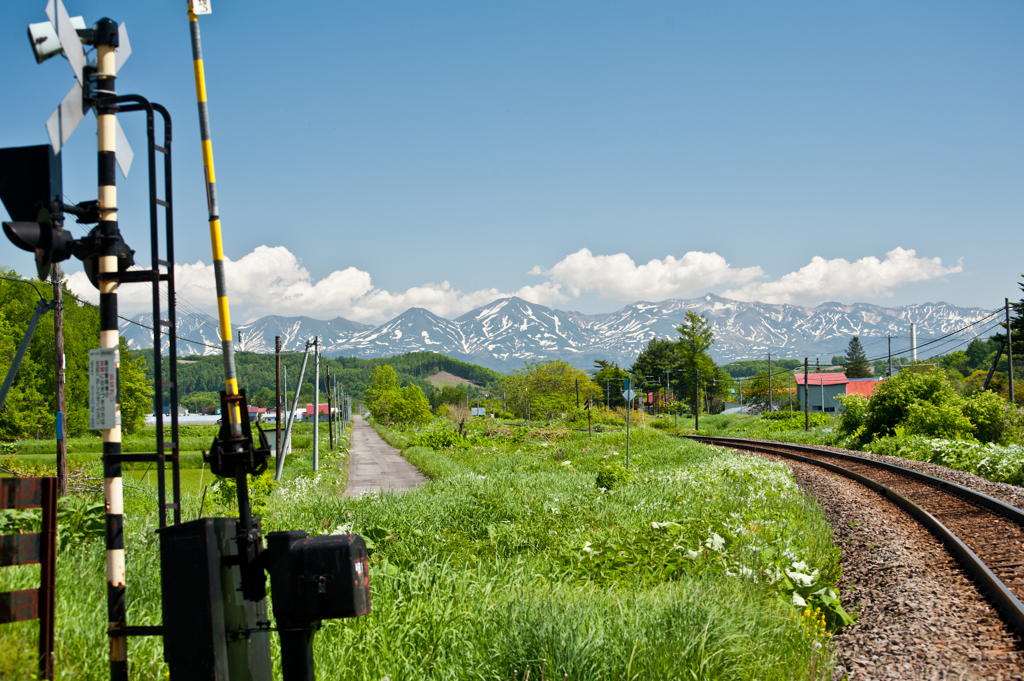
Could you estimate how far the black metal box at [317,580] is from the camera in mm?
2654

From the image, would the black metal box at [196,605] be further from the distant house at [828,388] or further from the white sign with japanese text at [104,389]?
the distant house at [828,388]

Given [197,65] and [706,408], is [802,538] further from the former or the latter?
[706,408]

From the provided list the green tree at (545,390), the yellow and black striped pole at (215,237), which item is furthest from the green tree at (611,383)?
the yellow and black striped pole at (215,237)

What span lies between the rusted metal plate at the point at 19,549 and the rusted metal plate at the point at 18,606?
14 centimetres

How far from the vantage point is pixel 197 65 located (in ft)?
10.7

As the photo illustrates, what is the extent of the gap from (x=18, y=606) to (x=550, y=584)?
13.4 feet

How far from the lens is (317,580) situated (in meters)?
2.65

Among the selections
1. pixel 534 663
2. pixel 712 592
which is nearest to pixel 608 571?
pixel 712 592

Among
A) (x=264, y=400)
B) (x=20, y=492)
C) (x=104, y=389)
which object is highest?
(x=104, y=389)

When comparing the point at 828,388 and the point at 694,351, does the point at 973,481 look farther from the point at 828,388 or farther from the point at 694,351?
the point at 828,388

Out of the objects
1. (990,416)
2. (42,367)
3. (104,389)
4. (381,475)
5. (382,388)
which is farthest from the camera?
(382,388)

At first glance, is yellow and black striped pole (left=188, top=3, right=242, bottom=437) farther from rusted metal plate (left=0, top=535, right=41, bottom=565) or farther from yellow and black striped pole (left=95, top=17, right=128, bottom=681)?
rusted metal plate (left=0, top=535, right=41, bottom=565)

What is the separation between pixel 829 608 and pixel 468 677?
4665 mm

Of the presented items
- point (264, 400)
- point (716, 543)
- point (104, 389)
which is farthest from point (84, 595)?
point (264, 400)
